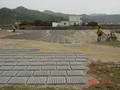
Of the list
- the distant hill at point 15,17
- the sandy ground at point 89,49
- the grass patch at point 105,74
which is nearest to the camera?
the grass patch at point 105,74

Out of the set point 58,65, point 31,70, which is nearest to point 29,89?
point 31,70

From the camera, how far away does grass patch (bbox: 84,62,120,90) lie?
4836 mm

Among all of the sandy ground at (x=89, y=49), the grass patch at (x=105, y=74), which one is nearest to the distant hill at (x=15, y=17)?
the sandy ground at (x=89, y=49)

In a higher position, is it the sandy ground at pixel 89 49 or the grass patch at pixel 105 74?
the grass patch at pixel 105 74

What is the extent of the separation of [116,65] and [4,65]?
380cm

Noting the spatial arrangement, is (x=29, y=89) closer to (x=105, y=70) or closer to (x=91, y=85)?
(x=91, y=85)

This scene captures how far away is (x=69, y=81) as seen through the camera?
17.3 ft

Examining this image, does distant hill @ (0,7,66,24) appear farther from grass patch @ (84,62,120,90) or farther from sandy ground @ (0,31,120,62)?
grass patch @ (84,62,120,90)

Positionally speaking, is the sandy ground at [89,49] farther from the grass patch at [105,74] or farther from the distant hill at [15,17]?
the distant hill at [15,17]

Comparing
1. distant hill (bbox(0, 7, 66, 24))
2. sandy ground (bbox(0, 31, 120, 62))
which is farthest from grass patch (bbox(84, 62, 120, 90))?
distant hill (bbox(0, 7, 66, 24))

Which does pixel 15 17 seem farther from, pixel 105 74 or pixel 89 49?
pixel 105 74

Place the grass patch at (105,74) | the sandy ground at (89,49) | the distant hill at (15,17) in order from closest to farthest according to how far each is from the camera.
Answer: the grass patch at (105,74) < the sandy ground at (89,49) < the distant hill at (15,17)

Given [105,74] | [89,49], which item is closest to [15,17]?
[89,49]

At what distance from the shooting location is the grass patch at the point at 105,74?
4.84 metres
